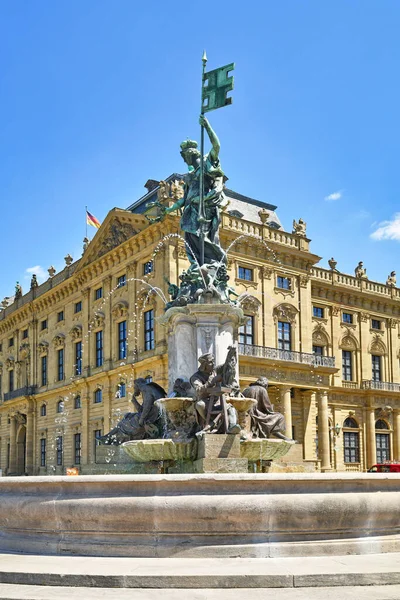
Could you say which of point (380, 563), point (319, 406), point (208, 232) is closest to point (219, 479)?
point (380, 563)

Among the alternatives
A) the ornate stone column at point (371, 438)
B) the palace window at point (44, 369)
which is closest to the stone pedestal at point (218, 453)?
the ornate stone column at point (371, 438)

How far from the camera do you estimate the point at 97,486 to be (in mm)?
6922

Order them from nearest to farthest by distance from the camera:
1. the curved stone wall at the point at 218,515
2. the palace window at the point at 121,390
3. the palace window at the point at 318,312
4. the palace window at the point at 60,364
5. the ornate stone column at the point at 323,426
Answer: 1. the curved stone wall at the point at 218,515
2. the palace window at the point at 121,390
3. the ornate stone column at the point at 323,426
4. the palace window at the point at 318,312
5. the palace window at the point at 60,364

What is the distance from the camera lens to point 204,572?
19.6 feet

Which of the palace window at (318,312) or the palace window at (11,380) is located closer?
the palace window at (318,312)

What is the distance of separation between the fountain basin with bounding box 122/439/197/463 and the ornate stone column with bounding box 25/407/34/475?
46.8 meters

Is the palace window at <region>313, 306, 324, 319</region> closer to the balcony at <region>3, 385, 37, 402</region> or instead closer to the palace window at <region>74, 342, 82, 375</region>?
the palace window at <region>74, 342, 82, 375</region>

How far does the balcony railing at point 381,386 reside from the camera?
168 feet

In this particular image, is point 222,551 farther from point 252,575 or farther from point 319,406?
point 319,406

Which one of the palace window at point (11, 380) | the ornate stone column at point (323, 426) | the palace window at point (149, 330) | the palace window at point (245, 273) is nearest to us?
the palace window at point (149, 330)

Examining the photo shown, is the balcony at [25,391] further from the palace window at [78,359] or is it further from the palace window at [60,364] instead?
the palace window at [78,359]

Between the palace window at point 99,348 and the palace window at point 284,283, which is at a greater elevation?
the palace window at point 284,283

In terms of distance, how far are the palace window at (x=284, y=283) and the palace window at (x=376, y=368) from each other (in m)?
11.8

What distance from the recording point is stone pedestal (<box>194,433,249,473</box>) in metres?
9.98
